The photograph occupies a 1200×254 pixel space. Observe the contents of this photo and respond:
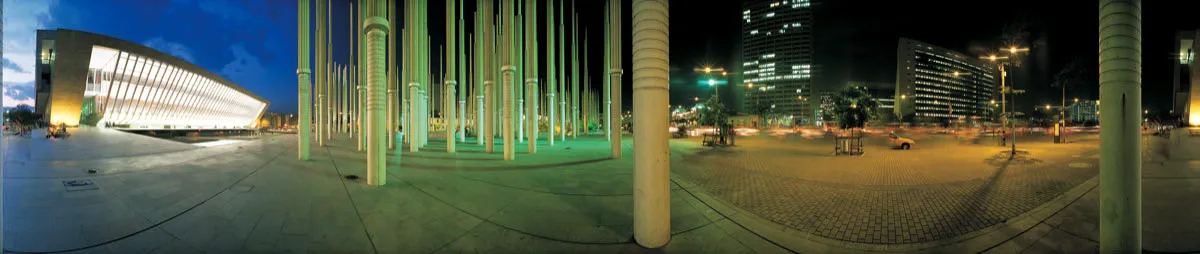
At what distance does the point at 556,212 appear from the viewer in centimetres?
659

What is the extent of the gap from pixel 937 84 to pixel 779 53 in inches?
1346

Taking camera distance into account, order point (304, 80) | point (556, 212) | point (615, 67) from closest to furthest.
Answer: point (556, 212)
point (304, 80)
point (615, 67)

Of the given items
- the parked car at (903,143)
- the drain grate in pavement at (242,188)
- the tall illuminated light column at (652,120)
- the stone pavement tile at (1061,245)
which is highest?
the tall illuminated light column at (652,120)

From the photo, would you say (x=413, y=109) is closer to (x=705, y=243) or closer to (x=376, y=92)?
(x=376, y=92)

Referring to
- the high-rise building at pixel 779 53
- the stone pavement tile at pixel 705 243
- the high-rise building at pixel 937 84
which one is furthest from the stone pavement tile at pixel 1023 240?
the high-rise building at pixel 937 84

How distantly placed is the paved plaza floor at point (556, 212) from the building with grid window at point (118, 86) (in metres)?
36.6

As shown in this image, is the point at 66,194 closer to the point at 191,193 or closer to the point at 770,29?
the point at 191,193

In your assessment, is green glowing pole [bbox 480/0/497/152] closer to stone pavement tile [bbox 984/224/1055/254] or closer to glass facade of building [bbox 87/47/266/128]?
stone pavement tile [bbox 984/224/1055/254]

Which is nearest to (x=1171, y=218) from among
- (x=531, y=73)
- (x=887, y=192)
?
(x=887, y=192)

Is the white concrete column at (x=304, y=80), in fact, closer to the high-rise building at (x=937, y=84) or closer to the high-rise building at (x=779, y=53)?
the high-rise building at (x=779, y=53)

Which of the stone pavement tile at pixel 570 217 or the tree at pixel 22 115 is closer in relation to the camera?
the stone pavement tile at pixel 570 217

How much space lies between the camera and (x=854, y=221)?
6.07m

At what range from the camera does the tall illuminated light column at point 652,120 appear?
5.00 meters

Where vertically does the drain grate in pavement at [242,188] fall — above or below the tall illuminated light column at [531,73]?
below
